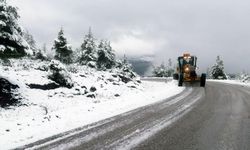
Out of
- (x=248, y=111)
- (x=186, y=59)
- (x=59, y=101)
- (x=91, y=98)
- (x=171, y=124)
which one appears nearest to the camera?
(x=171, y=124)

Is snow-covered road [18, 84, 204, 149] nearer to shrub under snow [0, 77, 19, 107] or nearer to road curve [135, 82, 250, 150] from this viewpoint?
road curve [135, 82, 250, 150]

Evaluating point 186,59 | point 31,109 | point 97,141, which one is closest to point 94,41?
point 186,59

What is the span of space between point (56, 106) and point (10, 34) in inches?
172

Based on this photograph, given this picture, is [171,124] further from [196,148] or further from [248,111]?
[248,111]

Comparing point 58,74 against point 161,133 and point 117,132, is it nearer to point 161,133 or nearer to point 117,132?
point 117,132

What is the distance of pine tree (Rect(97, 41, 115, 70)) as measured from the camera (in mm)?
45688

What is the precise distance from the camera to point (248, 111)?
994 cm

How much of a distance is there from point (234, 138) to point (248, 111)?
4523mm

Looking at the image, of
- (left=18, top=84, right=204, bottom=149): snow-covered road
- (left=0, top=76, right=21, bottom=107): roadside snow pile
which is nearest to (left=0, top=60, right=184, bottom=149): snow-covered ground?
(left=0, top=76, right=21, bottom=107): roadside snow pile

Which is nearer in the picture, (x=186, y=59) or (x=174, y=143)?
(x=174, y=143)

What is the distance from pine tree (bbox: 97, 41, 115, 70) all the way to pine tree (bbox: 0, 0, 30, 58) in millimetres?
32785

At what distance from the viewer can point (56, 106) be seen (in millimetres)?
13086

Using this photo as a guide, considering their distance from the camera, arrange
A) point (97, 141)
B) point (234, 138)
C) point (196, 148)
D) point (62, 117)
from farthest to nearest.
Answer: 1. point (62, 117)
2. point (234, 138)
3. point (97, 141)
4. point (196, 148)

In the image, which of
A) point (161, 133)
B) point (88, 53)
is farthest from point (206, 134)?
point (88, 53)
